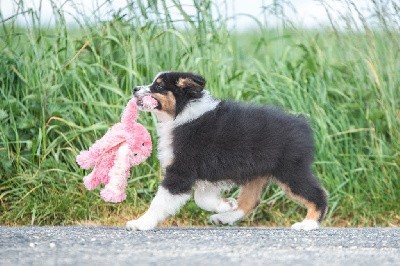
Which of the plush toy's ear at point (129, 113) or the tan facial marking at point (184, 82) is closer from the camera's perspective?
the tan facial marking at point (184, 82)

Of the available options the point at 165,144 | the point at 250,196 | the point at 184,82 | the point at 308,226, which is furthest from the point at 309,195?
the point at 184,82

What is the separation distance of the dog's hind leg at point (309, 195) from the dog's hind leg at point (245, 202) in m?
0.31

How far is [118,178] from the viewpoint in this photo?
6.56m

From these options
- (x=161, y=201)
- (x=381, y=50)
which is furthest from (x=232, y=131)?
(x=381, y=50)

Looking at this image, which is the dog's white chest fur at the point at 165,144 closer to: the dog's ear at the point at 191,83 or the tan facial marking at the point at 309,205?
the dog's ear at the point at 191,83

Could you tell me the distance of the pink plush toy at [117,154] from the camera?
659 centimetres

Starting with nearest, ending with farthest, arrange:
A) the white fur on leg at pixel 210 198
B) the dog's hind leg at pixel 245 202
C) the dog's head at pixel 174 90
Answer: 1. the dog's head at pixel 174 90
2. the white fur on leg at pixel 210 198
3. the dog's hind leg at pixel 245 202

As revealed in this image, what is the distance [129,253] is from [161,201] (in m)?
1.31

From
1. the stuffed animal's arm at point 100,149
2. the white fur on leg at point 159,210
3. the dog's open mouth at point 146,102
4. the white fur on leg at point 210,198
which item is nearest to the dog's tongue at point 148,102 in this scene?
the dog's open mouth at point 146,102

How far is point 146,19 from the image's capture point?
8875 mm

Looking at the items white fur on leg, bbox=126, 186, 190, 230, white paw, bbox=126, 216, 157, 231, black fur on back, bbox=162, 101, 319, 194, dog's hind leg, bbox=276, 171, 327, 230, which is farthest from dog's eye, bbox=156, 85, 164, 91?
dog's hind leg, bbox=276, 171, 327, 230

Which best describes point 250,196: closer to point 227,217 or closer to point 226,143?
point 227,217

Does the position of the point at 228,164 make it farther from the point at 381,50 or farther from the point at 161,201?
the point at 381,50

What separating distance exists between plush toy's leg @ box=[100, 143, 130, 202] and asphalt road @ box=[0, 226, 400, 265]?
11.1 inches
